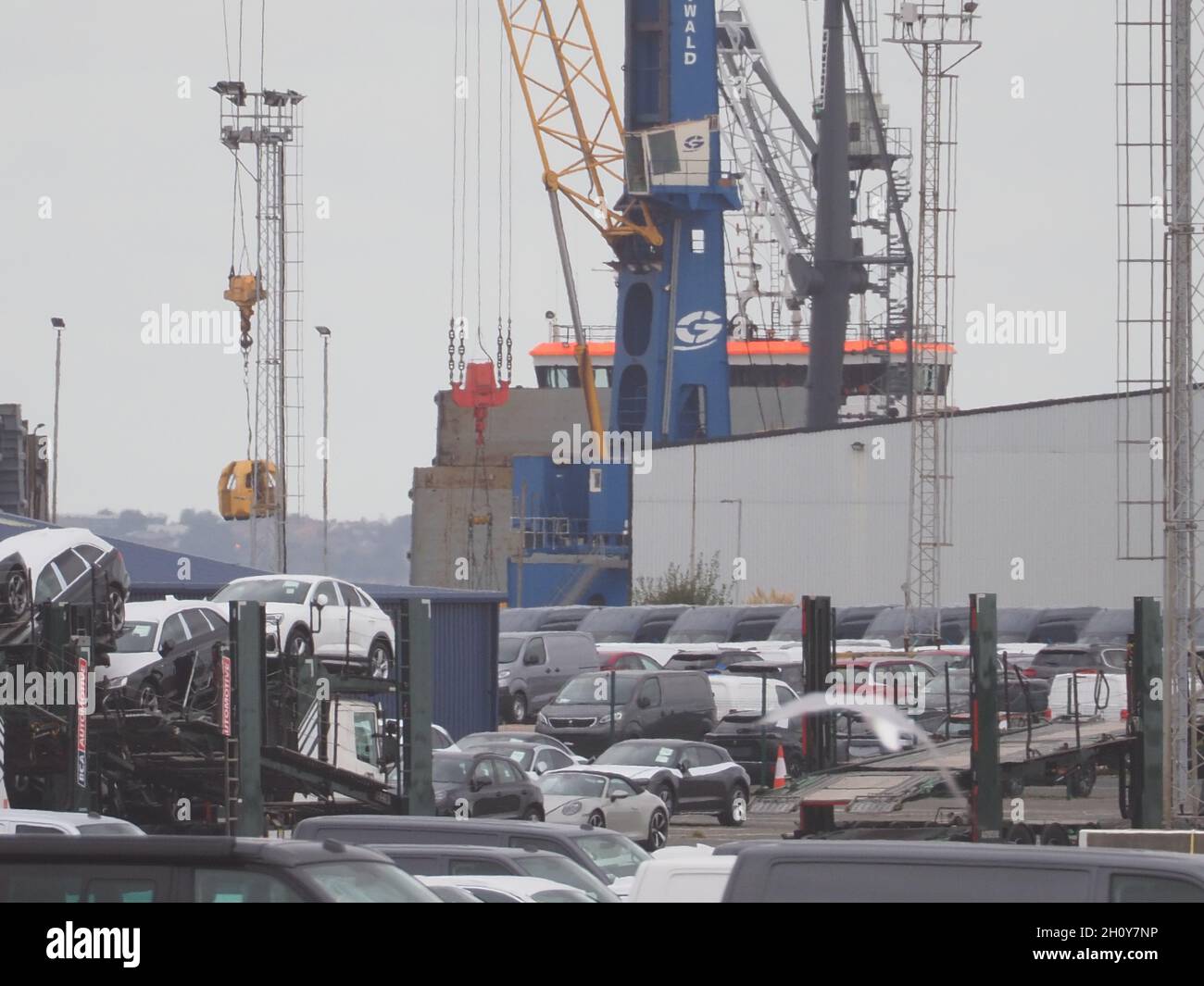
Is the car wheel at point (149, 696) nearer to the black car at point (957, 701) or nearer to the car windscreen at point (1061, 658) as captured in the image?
the black car at point (957, 701)

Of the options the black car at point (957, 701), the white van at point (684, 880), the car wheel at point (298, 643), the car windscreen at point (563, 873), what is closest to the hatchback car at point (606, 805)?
the car wheel at point (298, 643)

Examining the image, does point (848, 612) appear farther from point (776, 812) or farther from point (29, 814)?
Result: point (29, 814)

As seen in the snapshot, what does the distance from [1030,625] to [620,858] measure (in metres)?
35.1

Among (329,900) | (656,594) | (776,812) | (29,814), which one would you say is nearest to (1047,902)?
(329,900)

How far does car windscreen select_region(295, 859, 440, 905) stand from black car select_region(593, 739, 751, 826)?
56.8ft

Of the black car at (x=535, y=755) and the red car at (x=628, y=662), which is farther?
the red car at (x=628, y=662)

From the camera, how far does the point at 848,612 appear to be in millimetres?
51438

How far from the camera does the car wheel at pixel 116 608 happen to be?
873 inches

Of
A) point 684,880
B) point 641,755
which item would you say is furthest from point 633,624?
point 684,880

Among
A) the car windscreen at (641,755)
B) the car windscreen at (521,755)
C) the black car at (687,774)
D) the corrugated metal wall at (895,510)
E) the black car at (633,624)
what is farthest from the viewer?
the corrugated metal wall at (895,510)

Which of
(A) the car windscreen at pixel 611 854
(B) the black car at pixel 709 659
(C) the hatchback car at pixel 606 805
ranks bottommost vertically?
(C) the hatchback car at pixel 606 805

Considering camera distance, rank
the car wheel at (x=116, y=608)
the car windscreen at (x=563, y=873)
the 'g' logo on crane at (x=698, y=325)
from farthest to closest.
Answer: the 'g' logo on crane at (x=698, y=325)
the car wheel at (x=116, y=608)
the car windscreen at (x=563, y=873)

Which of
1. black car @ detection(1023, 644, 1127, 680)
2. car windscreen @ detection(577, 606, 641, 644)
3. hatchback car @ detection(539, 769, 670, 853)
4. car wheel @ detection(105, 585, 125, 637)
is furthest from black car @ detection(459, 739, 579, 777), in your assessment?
car windscreen @ detection(577, 606, 641, 644)

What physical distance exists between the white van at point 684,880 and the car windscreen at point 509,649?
30.4 metres
